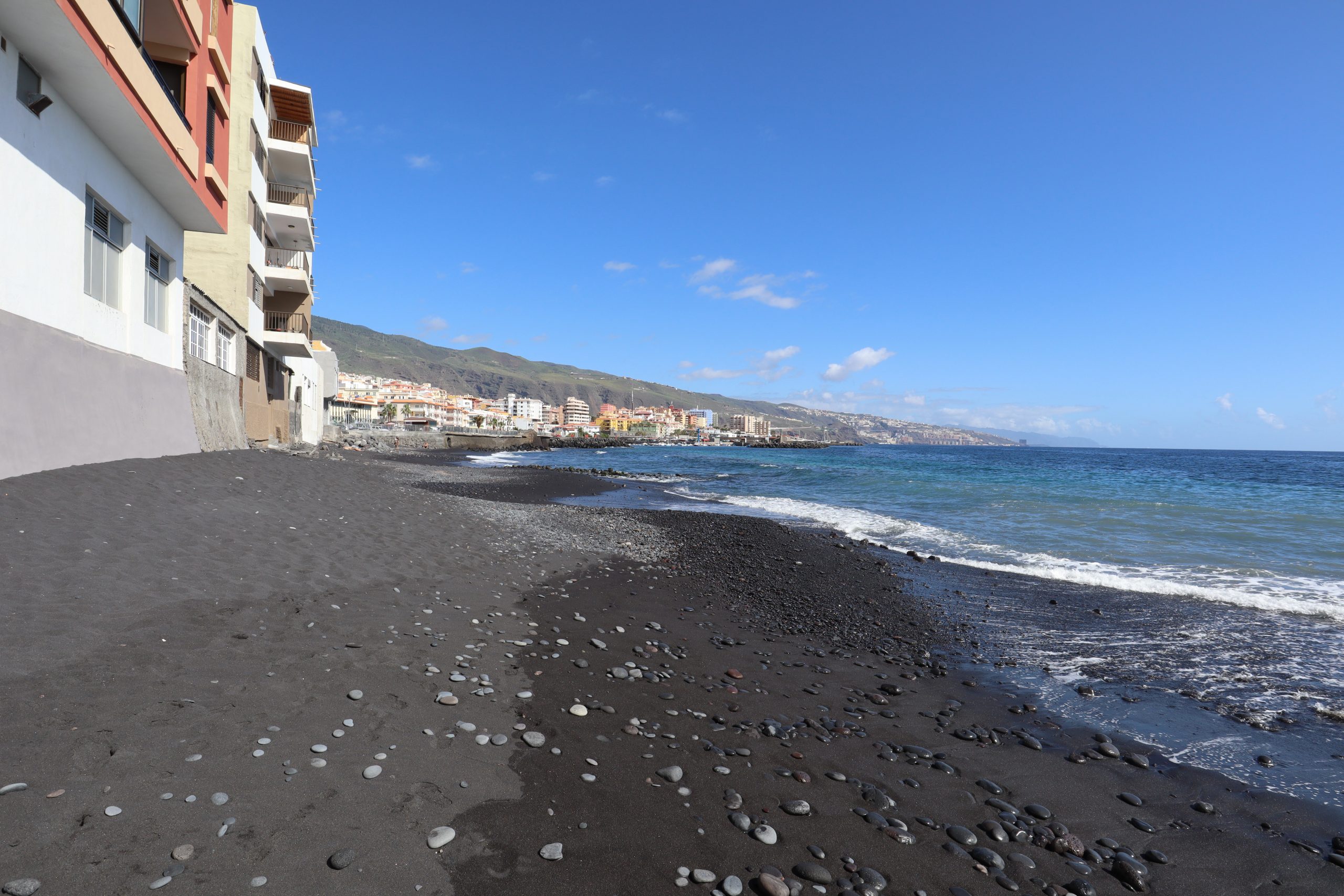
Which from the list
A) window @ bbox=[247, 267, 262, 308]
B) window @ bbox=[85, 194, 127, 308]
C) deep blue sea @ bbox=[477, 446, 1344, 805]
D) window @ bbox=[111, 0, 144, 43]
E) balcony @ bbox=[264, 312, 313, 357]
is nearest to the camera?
deep blue sea @ bbox=[477, 446, 1344, 805]

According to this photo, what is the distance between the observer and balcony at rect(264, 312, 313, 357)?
103 feet

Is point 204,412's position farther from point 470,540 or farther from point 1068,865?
point 1068,865

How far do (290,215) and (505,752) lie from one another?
3595 centimetres

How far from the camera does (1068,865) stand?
3.78m

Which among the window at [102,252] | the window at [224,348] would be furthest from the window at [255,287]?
the window at [102,252]

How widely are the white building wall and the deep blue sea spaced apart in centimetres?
1541

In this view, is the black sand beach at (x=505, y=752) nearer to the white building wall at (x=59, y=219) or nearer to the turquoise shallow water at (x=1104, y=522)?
the white building wall at (x=59, y=219)

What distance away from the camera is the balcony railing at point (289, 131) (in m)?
31.6

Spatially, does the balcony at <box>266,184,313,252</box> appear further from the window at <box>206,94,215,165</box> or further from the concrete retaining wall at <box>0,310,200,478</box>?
the concrete retaining wall at <box>0,310,200,478</box>

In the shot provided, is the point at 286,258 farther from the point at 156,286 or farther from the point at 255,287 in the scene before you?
the point at 156,286

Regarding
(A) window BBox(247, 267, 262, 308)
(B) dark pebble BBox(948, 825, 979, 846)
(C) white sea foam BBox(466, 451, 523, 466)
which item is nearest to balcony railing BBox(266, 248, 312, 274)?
(A) window BBox(247, 267, 262, 308)

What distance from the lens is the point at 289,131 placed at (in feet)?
105

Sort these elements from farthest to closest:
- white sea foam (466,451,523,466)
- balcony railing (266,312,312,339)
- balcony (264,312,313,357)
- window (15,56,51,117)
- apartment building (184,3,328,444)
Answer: white sea foam (466,451,523,466)
balcony railing (266,312,312,339)
balcony (264,312,313,357)
apartment building (184,3,328,444)
window (15,56,51,117)

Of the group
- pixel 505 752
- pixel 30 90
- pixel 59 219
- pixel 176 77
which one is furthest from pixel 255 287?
pixel 505 752
